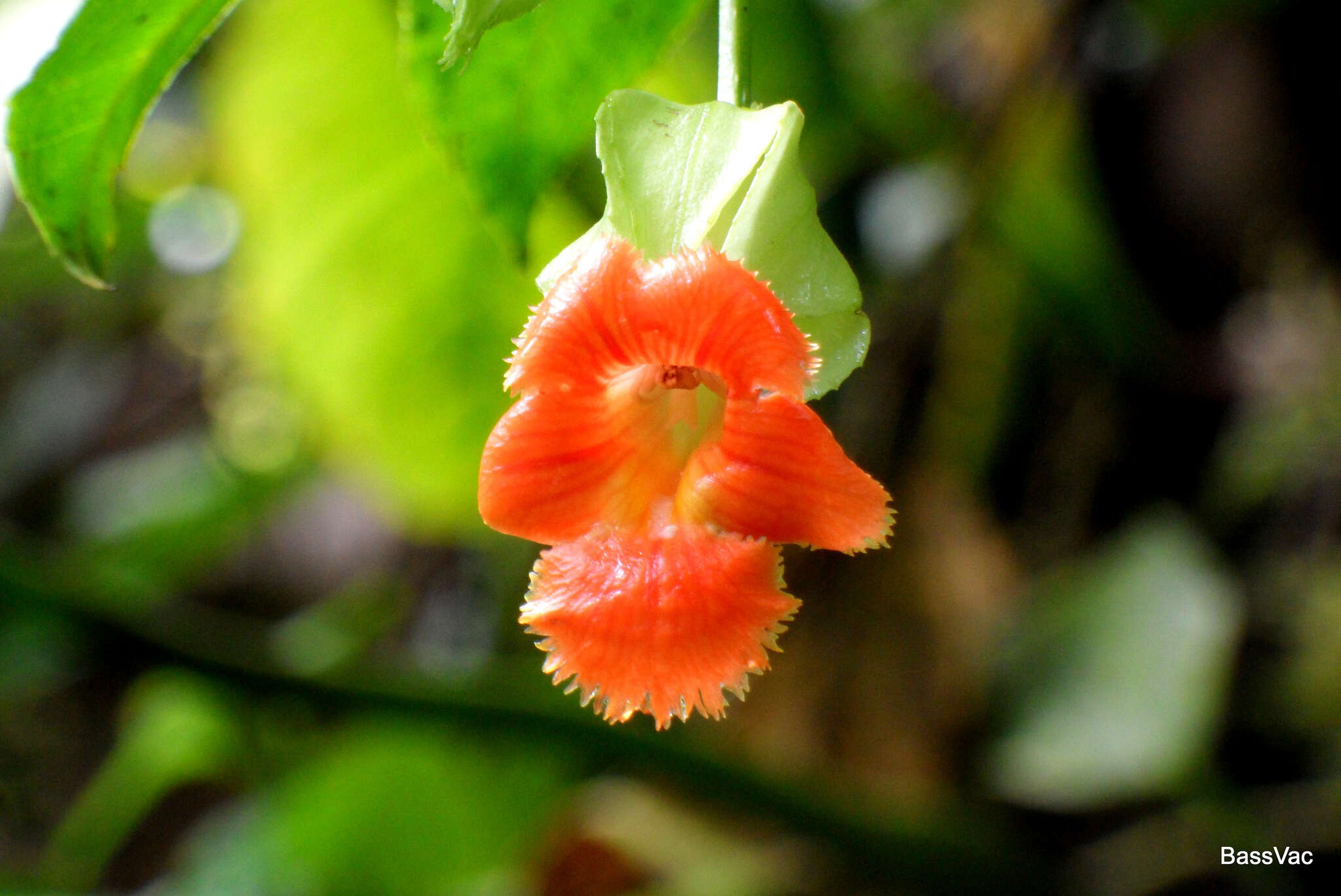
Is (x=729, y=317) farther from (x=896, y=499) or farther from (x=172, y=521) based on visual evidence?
(x=172, y=521)

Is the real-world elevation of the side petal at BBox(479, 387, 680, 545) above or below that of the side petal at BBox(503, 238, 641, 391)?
below

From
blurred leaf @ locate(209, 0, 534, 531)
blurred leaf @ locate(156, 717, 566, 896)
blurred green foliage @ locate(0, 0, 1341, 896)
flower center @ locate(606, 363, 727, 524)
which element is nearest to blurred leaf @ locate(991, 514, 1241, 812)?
blurred green foliage @ locate(0, 0, 1341, 896)

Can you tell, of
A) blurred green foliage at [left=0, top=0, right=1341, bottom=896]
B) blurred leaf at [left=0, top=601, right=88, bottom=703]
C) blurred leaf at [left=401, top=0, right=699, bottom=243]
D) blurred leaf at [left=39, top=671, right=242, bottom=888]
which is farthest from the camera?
blurred leaf at [left=39, top=671, right=242, bottom=888]

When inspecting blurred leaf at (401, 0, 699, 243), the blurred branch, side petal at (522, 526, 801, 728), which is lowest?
side petal at (522, 526, 801, 728)

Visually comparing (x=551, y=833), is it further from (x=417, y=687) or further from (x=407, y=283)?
(x=407, y=283)

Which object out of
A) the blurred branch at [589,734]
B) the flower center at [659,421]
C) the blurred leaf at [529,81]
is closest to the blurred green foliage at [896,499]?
the blurred branch at [589,734]

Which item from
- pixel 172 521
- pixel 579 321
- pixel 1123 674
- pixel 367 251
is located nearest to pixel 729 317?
pixel 579 321

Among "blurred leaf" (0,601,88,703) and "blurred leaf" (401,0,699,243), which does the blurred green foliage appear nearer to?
"blurred leaf" (0,601,88,703)

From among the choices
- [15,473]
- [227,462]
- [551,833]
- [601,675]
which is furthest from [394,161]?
[15,473]
